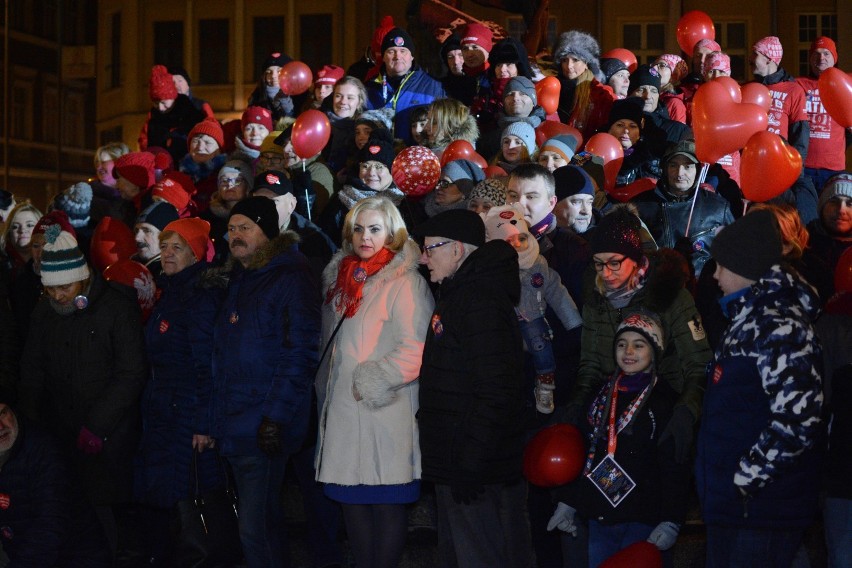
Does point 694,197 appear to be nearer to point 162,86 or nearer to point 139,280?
point 139,280

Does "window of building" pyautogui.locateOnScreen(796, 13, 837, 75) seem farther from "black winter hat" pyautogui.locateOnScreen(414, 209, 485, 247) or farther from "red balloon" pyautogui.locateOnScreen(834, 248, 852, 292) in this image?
"black winter hat" pyautogui.locateOnScreen(414, 209, 485, 247)

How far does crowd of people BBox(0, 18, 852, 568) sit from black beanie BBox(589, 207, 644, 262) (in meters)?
0.01

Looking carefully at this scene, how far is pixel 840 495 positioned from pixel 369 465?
82.1 inches

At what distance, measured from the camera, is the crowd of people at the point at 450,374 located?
4.55 meters

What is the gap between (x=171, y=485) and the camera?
6.22 m

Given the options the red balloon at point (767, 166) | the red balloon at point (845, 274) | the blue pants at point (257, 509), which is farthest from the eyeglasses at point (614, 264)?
the red balloon at point (767, 166)

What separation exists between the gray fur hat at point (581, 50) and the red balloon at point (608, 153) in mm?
2070

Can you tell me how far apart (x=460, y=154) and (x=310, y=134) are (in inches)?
50.7

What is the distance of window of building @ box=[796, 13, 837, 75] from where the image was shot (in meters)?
22.1

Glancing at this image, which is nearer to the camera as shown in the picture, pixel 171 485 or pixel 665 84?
pixel 171 485

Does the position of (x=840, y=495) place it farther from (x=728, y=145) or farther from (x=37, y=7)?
(x=37, y=7)

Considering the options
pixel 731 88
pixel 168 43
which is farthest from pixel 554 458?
pixel 168 43

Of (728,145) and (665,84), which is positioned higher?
(665,84)

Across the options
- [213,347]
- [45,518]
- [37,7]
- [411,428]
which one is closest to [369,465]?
[411,428]
